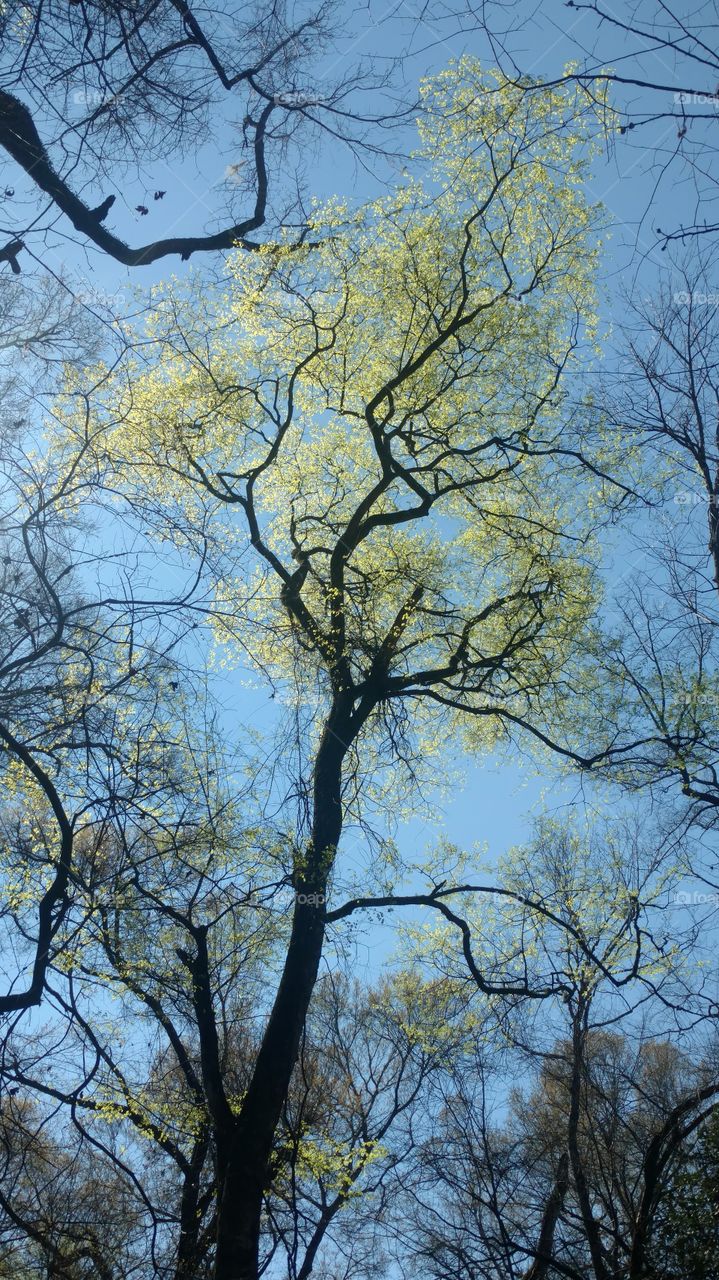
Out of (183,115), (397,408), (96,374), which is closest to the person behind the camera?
(183,115)

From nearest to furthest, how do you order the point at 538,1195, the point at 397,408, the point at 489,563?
the point at 538,1195 → the point at 397,408 → the point at 489,563

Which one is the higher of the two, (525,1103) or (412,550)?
(412,550)

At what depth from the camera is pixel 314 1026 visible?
1412cm

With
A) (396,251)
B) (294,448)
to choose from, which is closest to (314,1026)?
(294,448)

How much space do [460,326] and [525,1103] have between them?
1322cm

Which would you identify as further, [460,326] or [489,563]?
[489,563]

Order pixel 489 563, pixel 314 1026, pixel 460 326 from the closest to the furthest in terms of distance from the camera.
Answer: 1. pixel 460 326
2. pixel 489 563
3. pixel 314 1026

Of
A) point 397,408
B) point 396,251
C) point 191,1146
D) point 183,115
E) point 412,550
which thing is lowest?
point 191,1146

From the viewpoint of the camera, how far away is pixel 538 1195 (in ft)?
32.1

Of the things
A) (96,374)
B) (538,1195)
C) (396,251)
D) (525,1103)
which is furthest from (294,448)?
(525,1103)

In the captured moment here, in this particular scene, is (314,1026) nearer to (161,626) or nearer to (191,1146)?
(191,1146)

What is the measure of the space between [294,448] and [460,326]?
335 cm

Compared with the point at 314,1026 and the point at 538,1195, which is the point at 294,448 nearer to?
the point at 314,1026

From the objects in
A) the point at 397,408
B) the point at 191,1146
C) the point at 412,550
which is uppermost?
the point at 397,408
